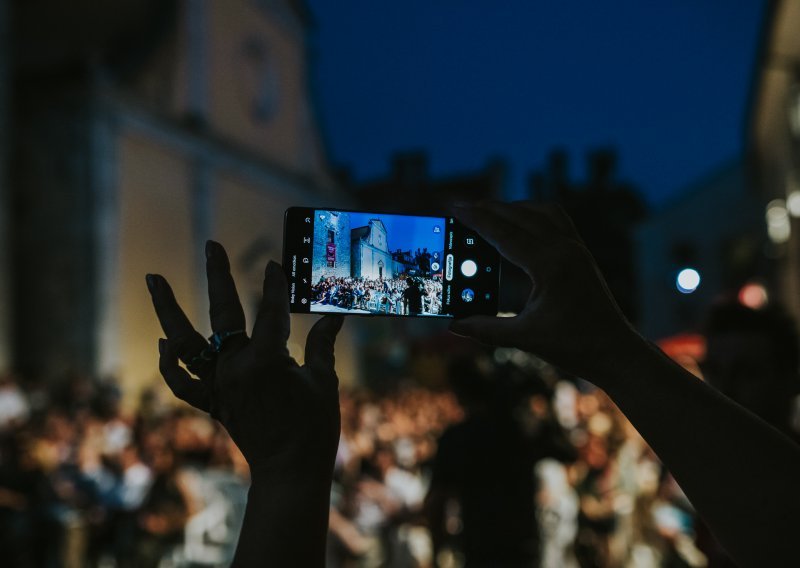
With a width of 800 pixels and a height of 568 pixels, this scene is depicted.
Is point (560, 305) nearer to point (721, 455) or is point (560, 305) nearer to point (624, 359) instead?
point (624, 359)

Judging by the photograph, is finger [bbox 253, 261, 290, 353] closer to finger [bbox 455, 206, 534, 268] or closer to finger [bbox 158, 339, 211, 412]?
finger [bbox 158, 339, 211, 412]

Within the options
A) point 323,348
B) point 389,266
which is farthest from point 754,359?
point 323,348

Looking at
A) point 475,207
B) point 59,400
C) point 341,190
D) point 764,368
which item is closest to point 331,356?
point 475,207

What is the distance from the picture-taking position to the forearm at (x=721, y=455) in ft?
2.80

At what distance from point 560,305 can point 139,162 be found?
20.4 metres

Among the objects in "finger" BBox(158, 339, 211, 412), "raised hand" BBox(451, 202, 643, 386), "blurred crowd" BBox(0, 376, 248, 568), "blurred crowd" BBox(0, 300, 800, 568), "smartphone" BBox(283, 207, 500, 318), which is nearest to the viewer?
"raised hand" BBox(451, 202, 643, 386)

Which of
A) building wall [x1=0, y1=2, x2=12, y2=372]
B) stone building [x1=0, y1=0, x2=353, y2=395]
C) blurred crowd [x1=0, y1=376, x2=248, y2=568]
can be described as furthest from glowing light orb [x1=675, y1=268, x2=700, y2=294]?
stone building [x1=0, y1=0, x2=353, y2=395]

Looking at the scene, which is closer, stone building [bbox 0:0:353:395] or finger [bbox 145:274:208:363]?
finger [bbox 145:274:208:363]

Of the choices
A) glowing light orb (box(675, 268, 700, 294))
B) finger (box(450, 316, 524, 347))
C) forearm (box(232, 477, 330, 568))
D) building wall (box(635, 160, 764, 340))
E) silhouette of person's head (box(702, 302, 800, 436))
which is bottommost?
forearm (box(232, 477, 330, 568))

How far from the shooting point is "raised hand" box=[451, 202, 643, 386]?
0.96 meters

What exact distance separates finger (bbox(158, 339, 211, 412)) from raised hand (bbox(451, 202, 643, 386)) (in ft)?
1.42

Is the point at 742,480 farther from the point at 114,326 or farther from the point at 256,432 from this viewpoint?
the point at 114,326

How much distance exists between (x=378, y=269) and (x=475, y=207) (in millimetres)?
458

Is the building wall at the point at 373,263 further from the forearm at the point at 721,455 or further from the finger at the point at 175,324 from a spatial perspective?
the forearm at the point at 721,455
